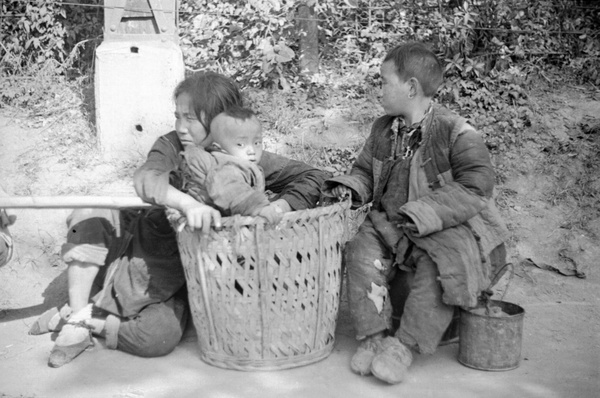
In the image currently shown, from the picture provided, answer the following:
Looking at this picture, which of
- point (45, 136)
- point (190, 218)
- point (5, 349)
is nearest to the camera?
point (190, 218)

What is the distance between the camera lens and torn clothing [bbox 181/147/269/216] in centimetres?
282

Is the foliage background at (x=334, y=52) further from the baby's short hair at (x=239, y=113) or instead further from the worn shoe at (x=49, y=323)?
the worn shoe at (x=49, y=323)

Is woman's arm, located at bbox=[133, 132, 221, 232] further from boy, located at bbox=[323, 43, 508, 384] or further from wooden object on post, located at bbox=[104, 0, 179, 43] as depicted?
wooden object on post, located at bbox=[104, 0, 179, 43]

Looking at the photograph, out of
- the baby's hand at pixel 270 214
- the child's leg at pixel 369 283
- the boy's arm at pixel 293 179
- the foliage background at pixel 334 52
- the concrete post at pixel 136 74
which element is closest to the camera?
the baby's hand at pixel 270 214

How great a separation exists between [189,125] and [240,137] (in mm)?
326

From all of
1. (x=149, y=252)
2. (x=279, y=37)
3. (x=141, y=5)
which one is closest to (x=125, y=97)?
(x=141, y=5)

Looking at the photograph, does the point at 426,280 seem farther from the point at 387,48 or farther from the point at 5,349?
the point at 387,48

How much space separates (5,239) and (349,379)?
1647 millimetres

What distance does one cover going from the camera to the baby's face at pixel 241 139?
9.86 feet

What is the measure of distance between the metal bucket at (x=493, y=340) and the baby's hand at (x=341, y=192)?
71cm

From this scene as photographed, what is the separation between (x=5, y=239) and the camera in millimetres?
3357

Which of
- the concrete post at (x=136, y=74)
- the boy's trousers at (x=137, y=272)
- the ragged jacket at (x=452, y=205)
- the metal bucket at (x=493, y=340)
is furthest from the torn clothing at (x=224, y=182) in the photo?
the concrete post at (x=136, y=74)

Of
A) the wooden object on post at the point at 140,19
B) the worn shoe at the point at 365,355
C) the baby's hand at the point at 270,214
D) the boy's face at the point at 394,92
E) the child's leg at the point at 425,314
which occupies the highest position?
the wooden object on post at the point at 140,19

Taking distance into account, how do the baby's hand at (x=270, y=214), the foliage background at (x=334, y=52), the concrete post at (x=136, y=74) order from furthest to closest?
the foliage background at (x=334, y=52) → the concrete post at (x=136, y=74) → the baby's hand at (x=270, y=214)
